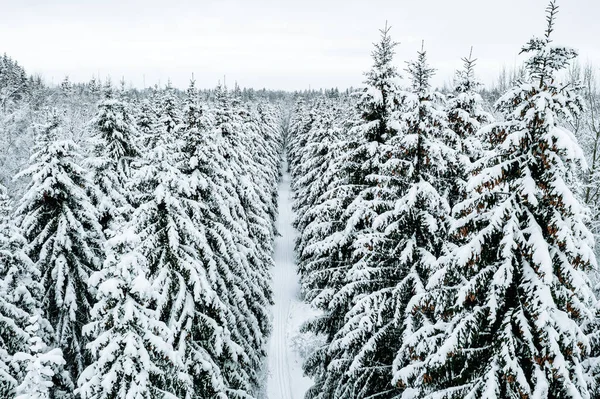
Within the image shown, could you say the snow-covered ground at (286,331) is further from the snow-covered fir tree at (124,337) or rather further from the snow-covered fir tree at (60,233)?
the snow-covered fir tree at (124,337)

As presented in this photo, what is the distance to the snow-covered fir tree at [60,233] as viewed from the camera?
1588 cm

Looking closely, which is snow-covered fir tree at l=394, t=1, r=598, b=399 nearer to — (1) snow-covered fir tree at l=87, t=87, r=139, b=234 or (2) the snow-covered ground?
(1) snow-covered fir tree at l=87, t=87, r=139, b=234

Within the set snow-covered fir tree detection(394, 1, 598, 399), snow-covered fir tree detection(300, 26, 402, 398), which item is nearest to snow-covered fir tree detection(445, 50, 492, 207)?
snow-covered fir tree detection(300, 26, 402, 398)

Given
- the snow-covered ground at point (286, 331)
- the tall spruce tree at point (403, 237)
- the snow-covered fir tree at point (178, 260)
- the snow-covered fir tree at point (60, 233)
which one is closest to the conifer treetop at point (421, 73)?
the tall spruce tree at point (403, 237)

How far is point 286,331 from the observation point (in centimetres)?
3036

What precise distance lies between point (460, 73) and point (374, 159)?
176 inches

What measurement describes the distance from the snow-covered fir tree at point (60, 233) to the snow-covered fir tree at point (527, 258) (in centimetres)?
1442

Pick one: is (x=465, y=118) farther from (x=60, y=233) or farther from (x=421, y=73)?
(x=60, y=233)

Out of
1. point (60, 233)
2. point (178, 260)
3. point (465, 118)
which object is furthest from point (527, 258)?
point (60, 233)

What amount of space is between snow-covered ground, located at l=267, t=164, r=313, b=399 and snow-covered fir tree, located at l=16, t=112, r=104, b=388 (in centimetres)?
1234

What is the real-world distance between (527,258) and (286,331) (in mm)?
24692

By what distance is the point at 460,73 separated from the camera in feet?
47.4

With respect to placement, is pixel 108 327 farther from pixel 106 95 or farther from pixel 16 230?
pixel 106 95

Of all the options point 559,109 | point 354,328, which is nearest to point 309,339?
point 354,328
